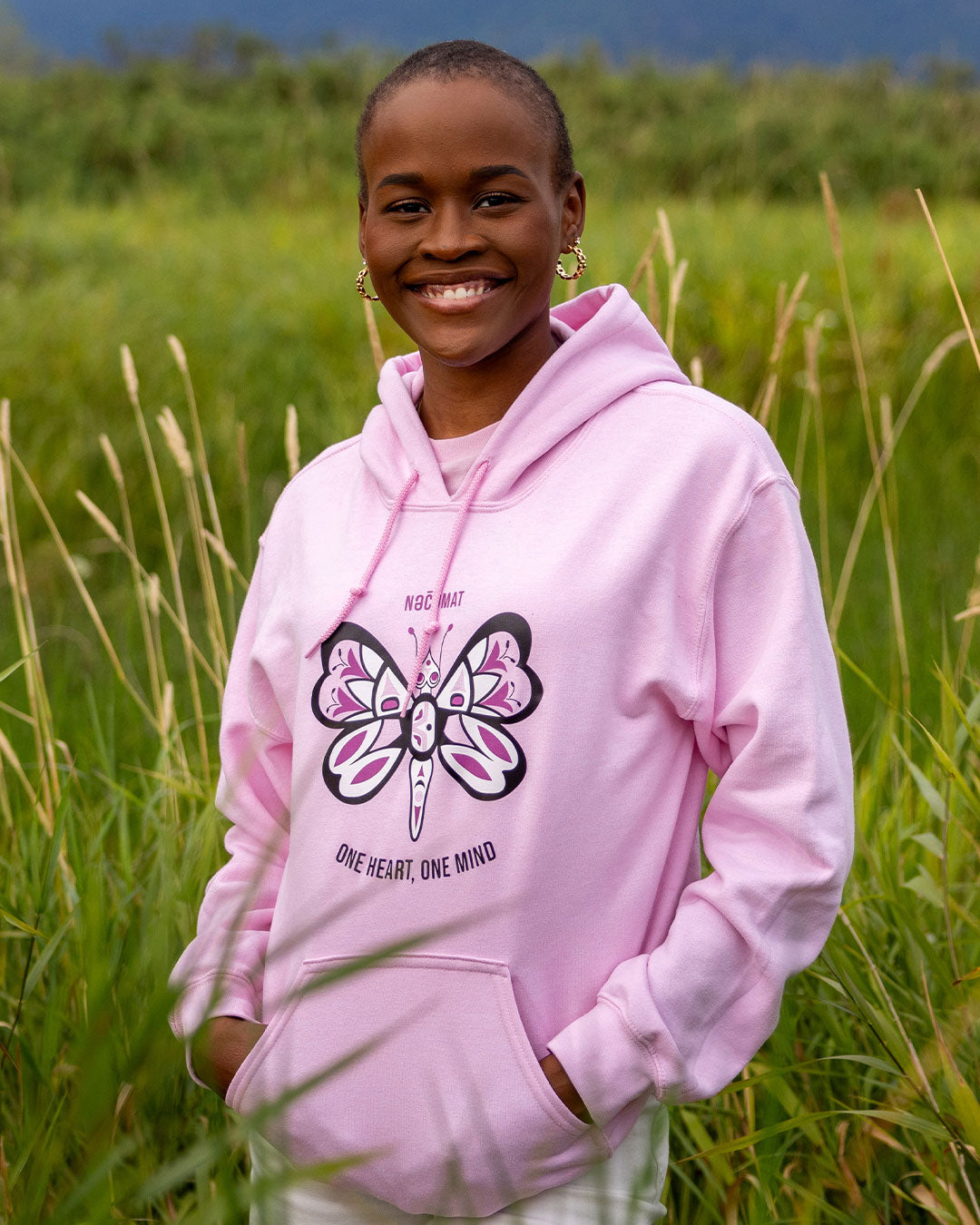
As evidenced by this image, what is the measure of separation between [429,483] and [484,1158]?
69 cm

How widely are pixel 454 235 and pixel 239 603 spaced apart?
279cm

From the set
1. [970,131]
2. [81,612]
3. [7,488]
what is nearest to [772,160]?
[970,131]

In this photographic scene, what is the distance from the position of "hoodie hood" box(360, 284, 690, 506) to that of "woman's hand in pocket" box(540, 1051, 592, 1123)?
1.84 feet

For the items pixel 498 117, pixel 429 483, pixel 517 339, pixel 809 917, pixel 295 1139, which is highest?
pixel 498 117

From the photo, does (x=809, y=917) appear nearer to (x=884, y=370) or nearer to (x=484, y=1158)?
(x=484, y=1158)

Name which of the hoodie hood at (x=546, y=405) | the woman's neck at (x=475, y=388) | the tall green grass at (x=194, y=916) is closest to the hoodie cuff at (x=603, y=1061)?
the tall green grass at (x=194, y=916)

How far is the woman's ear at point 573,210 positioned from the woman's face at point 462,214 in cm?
3

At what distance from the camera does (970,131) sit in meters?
12.4

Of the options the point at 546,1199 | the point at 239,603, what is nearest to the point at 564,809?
the point at 546,1199

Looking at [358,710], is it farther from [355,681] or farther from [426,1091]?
[426,1091]

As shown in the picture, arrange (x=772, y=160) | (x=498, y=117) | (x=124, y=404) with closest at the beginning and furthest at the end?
(x=498, y=117) → (x=124, y=404) → (x=772, y=160)

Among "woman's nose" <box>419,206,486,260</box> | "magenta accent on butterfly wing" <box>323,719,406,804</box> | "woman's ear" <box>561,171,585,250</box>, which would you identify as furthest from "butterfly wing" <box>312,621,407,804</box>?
"woman's ear" <box>561,171,585,250</box>

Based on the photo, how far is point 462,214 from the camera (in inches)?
53.3

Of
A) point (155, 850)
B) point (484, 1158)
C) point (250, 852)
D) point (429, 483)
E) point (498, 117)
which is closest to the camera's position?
point (484, 1158)
